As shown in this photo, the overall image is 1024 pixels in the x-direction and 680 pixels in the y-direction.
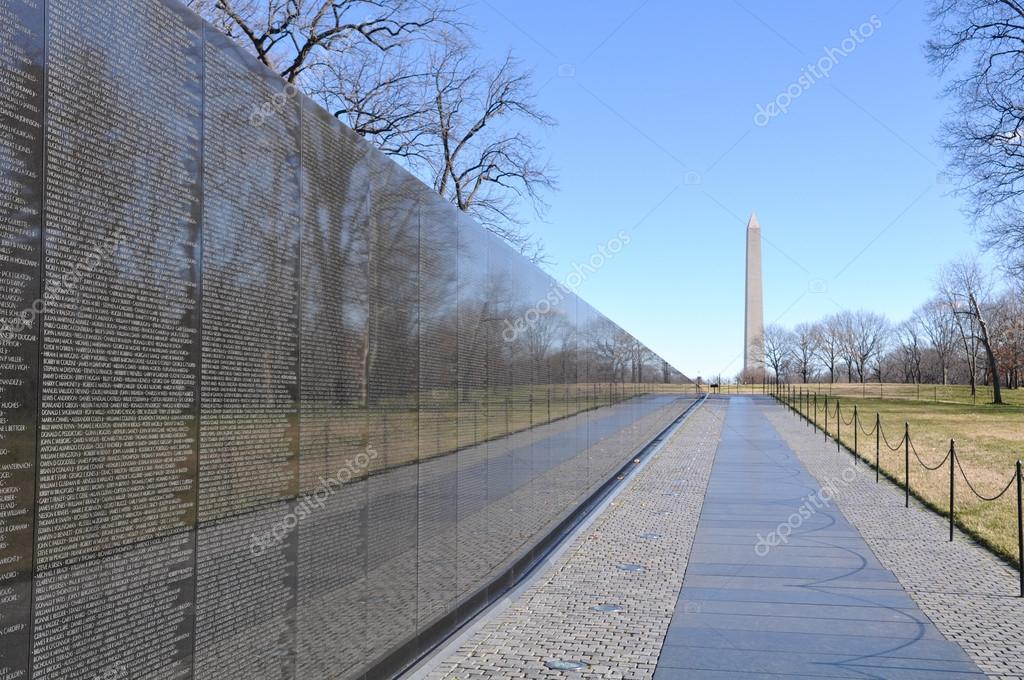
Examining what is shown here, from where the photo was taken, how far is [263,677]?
4262mm

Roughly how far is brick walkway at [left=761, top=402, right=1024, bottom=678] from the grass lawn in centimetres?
39

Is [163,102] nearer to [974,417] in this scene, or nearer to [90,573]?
[90,573]

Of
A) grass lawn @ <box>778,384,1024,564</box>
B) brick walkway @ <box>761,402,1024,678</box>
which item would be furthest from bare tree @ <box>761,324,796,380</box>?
brick walkway @ <box>761,402,1024,678</box>

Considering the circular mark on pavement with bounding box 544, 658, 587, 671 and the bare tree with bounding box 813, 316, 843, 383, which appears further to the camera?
the bare tree with bounding box 813, 316, 843, 383

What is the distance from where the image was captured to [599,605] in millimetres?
7934

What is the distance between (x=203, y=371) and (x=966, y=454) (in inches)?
906

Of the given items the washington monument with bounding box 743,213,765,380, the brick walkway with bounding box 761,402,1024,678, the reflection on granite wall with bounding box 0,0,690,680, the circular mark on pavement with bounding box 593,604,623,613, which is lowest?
the circular mark on pavement with bounding box 593,604,623,613

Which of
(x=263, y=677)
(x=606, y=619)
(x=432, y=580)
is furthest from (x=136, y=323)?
(x=606, y=619)

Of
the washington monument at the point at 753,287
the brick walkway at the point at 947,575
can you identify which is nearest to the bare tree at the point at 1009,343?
the washington monument at the point at 753,287

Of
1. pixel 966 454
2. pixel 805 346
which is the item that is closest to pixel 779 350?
pixel 805 346

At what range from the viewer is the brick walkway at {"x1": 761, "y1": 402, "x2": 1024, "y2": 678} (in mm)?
6660

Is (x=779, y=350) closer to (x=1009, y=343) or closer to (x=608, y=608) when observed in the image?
(x=1009, y=343)

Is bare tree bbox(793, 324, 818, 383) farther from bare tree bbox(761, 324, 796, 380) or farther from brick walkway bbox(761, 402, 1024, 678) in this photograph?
brick walkway bbox(761, 402, 1024, 678)

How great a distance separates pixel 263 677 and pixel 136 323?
6.23 ft
